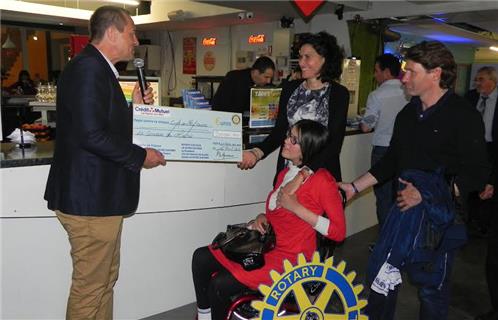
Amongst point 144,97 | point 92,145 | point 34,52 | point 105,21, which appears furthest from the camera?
point 34,52

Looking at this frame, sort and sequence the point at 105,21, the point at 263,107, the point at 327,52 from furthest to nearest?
the point at 263,107, the point at 327,52, the point at 105,21

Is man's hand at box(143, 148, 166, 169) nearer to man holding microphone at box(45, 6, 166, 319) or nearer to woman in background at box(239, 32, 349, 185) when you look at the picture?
man holding microphone at box(45, 6, 166, 319)

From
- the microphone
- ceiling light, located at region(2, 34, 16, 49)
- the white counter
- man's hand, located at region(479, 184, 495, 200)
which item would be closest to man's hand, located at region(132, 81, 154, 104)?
the microphone

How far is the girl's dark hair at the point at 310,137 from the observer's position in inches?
77.1

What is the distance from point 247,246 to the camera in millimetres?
1921

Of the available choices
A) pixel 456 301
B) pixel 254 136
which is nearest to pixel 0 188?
pixel 254 136

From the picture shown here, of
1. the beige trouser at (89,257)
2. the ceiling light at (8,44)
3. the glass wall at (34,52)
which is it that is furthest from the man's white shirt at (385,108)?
the ceiling light at (8,44)

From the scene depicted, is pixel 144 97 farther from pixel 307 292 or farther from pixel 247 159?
pixel 307 292

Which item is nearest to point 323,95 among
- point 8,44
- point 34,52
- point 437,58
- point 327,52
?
point 327,52

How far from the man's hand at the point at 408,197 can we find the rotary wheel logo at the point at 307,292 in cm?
36

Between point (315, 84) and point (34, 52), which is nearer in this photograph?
point (315, 84)

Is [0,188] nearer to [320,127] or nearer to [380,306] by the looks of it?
[320,127]

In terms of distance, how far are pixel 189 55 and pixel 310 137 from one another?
7.98m

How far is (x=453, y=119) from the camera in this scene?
1789mm
